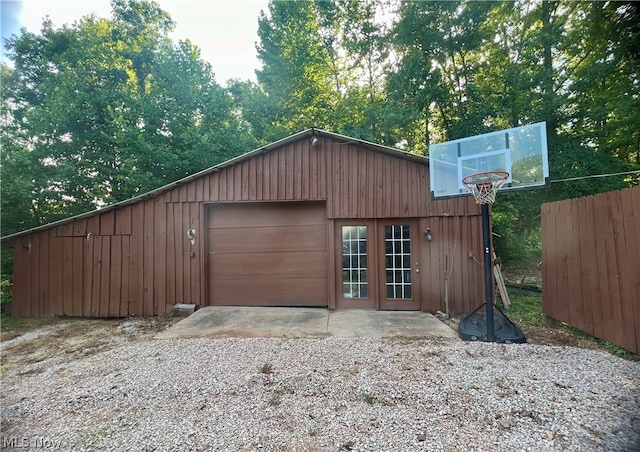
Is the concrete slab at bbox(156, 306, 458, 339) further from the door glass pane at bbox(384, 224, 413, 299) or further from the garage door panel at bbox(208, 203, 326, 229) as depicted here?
the garage door panel at bbox(208, 203, 326, 229)

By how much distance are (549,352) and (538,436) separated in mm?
1823

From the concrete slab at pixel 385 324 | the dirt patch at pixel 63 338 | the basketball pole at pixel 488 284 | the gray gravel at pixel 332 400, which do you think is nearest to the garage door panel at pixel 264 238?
the concrete slab at pixel 385 324

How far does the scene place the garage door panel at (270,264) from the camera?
19.5ft

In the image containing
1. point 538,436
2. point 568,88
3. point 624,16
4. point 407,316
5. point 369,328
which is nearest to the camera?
point 538,436

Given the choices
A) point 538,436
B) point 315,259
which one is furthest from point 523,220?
point 538,436

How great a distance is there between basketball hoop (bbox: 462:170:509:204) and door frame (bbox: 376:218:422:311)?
1.63m

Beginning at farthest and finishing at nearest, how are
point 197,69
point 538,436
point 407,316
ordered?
point 197,69, point 407,316, point 538,436

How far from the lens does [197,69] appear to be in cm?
1077

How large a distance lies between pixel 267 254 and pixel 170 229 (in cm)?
225

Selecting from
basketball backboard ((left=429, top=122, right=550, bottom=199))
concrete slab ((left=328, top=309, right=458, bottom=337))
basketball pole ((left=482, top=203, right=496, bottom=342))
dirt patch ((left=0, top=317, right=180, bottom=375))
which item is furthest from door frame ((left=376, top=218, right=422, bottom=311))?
dirt patch ((left=0, top=317, right=180, bottom=375))

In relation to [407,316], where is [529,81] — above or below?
above

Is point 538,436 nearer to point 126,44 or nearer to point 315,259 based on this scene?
point 315,259

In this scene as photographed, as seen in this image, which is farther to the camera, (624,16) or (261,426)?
(624,16)

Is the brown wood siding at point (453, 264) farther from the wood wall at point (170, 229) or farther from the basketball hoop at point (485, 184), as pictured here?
the basketball hoop at point (485, 184)
